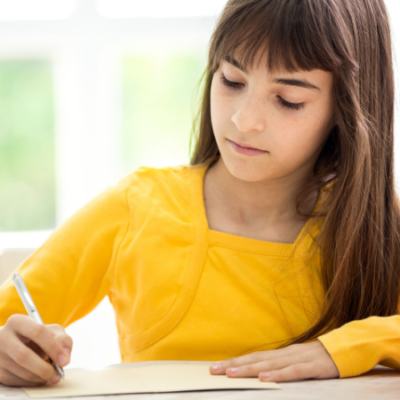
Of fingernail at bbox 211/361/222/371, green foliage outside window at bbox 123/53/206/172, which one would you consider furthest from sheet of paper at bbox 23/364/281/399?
green foliage outside window at bbox 123/53/206/172

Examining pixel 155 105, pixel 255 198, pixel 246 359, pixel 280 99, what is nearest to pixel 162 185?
pixel 255 198

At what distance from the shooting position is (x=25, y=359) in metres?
0.55

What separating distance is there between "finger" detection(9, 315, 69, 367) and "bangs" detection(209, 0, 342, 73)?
44cm

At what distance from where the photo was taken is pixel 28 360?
0.55m

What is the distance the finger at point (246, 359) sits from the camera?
0.61 metres

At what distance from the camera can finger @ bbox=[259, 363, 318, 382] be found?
59cm

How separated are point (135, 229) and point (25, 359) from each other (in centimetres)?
33

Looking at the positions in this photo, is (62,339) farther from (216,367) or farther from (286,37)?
(286,37)

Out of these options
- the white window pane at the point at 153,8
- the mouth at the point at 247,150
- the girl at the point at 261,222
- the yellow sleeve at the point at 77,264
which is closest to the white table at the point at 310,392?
the girl at the point at 261,222

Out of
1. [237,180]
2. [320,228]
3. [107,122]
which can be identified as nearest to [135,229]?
[237,180]

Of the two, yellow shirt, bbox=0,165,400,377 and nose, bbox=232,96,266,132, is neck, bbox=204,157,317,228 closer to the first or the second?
yellow shirt, bbox=0,165,400,377

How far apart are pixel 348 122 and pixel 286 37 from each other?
0.18 m

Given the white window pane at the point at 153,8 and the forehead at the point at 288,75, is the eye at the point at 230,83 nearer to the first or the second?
the forehead at the point at 288,75

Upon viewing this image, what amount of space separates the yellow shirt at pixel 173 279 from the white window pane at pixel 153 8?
1411 mm
